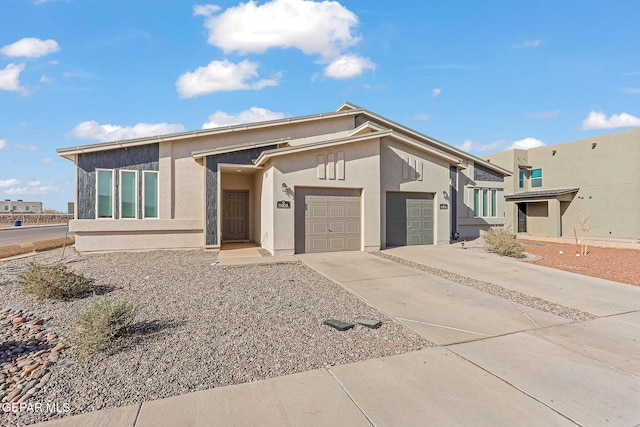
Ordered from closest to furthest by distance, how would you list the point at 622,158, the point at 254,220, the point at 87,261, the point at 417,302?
the point at 417,302
the point at 87,261
the point at 254,220
the point at 622,158

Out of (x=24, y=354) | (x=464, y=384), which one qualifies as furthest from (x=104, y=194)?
(x=464, y=384)

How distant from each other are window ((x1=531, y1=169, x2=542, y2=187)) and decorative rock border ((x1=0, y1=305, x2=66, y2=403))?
107 ft

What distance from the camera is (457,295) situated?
7.25 metres

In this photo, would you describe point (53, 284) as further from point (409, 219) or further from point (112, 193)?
point (409, 219)

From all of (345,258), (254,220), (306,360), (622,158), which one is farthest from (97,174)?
(622,158)

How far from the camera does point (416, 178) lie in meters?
14.6

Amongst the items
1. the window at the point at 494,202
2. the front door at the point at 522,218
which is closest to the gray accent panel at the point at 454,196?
the window at the point at 494,202

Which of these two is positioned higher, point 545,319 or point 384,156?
point 384,156

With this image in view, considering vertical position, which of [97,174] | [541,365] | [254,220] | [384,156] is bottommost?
[541,365]

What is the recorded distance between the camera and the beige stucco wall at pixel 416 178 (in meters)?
14.0

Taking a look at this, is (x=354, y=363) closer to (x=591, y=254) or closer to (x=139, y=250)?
(x=139, y=250)

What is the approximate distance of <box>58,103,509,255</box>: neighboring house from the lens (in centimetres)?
1228

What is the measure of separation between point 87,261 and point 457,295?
11483 millimetres

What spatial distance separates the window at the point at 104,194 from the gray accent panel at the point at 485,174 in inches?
717
